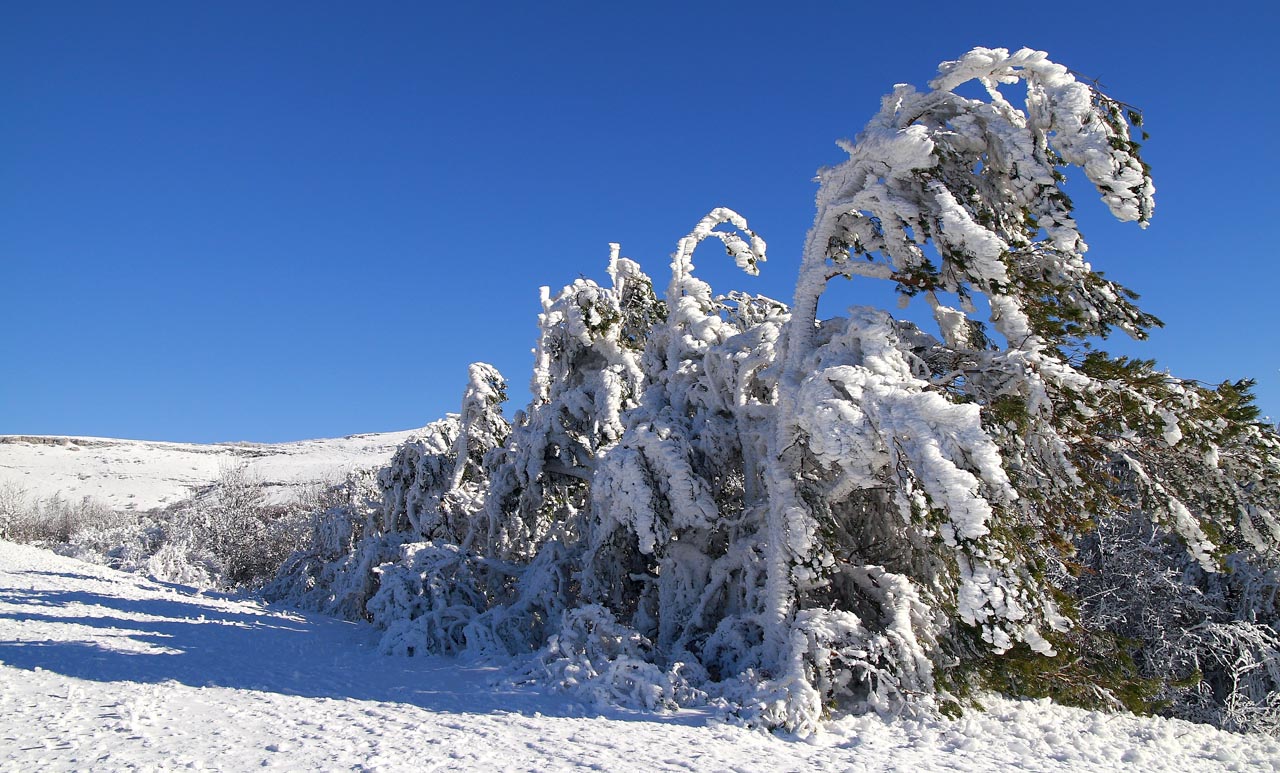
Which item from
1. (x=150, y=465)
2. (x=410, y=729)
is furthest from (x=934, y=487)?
(x=150, y=465)

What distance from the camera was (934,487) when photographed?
233 inches

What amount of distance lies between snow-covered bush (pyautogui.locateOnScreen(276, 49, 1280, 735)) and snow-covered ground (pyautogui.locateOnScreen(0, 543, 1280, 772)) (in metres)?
0.49

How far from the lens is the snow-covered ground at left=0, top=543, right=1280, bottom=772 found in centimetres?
523

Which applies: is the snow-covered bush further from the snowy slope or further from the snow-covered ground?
the snowy slope

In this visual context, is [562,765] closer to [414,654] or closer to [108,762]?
[108,762]

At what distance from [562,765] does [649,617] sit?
5241 mm

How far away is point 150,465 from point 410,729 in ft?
259

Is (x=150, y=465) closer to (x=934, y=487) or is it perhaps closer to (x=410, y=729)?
(x=410, y=729)

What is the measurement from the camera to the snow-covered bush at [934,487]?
6.59 m

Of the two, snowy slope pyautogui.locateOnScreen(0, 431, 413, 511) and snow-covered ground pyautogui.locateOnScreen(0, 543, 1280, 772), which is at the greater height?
snowy slope pyautogui.locateOnScreen(0, 431, 413, 511)

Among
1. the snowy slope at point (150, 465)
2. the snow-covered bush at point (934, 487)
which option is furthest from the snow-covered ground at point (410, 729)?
the snowy slope at point (150, 465)

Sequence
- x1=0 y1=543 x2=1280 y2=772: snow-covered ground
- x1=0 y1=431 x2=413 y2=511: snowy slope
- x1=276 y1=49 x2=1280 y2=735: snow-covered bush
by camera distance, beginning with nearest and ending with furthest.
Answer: x1=0 y1=543 x2=1280 y2=772: snow-covered ground → x1=276 y1=49 x2=1280 y2=735: snow-covered bush → x1=0 y1=431 x2=413 y2=511: snowy slope

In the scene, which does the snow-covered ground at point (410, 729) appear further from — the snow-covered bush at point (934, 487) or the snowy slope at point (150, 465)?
the snowy slope at point (150, 465)

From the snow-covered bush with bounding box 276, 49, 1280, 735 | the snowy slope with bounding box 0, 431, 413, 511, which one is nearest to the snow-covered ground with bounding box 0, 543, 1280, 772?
the snow-covered bush with bounding box 276, 49, 1280, 735
